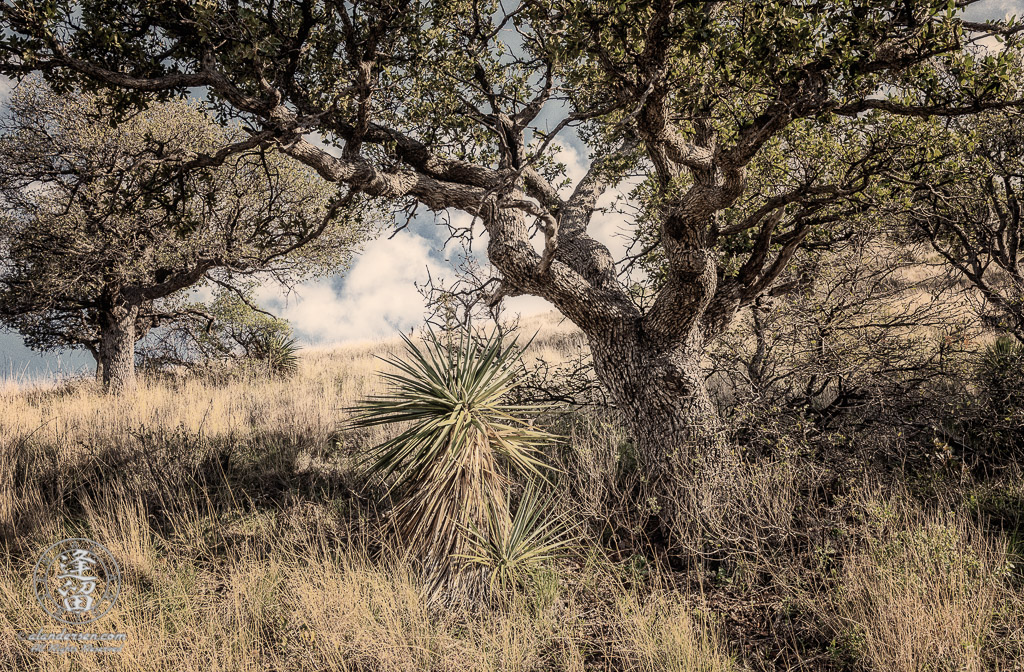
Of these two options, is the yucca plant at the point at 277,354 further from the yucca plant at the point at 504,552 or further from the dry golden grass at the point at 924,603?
the dry golden grass at the point at 924,603

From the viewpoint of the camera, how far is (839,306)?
21.5 ft

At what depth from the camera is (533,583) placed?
14.3 feet

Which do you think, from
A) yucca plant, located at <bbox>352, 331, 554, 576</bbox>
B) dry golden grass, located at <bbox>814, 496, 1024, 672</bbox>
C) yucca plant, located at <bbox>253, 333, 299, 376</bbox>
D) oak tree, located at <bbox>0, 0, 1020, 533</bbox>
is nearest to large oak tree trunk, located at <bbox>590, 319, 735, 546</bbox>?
oak tree, located at <bbox>0, 0, 1020, 533</bbox>

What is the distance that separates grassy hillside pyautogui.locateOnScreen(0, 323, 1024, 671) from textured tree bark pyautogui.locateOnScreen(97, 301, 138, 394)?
7196 mm

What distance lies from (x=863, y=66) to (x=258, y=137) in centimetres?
559

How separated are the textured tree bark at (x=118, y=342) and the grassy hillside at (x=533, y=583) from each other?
23.6 feet

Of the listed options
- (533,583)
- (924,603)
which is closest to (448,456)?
(533,583)

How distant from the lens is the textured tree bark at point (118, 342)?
13180 millimetres

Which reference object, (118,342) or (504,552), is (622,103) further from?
(118,342)

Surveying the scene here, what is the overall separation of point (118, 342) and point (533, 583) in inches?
558

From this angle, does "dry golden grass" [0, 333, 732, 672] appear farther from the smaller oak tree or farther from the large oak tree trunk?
the smaller oak tree

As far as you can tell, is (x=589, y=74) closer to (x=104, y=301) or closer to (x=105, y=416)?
(x=105, y=416)

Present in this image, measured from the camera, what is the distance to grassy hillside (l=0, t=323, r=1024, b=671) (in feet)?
11.7

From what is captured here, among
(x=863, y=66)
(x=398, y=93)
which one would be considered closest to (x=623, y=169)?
(x=398, y=93)
